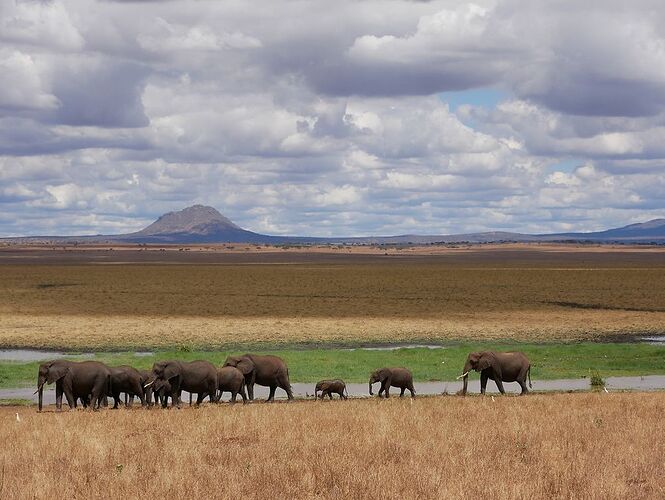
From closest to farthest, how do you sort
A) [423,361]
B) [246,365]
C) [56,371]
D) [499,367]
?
[56,371], [246,365], [499,367], [423,361]

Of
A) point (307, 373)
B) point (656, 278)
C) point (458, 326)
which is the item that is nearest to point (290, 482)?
point (307, 373)

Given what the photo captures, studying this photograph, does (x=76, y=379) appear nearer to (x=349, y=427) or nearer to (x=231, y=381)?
(x=231, y=381)

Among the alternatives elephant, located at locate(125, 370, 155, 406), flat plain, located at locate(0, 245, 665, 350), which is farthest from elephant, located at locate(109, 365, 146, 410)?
flat plain, located at locate(0, 245, 665, 350)

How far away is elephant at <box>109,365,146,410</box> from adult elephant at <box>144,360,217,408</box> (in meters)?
0.51

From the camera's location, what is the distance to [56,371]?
25.9 m

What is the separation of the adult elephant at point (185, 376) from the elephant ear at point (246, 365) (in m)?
1.76

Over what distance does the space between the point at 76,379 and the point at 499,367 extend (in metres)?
13.3

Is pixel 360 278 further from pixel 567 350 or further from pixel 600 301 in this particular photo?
pixel 567 350

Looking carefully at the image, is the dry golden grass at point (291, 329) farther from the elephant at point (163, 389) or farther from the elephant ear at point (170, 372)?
the elephant ear at point (170, 372)

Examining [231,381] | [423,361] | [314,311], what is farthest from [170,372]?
[314,311]

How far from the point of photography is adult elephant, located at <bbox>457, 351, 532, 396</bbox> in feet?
99.5

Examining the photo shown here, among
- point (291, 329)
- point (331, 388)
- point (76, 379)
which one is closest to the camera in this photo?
point (76, 379)

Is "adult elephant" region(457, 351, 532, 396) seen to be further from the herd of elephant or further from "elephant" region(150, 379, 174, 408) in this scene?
"elephant" region(150, 379, 174, 408)

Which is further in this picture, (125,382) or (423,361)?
(423,361)
